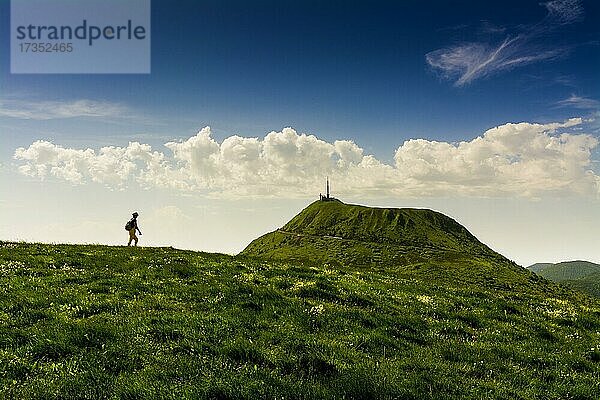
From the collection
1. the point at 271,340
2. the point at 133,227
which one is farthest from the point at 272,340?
the point at 133,227

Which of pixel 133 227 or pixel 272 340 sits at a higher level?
pixel 133 227

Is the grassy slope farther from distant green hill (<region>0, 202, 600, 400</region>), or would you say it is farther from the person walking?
the person walking

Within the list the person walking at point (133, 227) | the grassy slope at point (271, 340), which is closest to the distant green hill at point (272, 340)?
the grassy slope at point (271, 340)

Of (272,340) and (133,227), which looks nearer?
(272,340)

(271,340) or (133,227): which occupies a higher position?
(133,227)

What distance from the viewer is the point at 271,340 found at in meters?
13.8

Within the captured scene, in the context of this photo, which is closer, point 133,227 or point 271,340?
point 271,340

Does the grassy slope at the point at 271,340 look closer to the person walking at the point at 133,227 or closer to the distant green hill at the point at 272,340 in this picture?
the distant green hill at the point at 272,340

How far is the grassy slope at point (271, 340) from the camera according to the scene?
10.8 meters

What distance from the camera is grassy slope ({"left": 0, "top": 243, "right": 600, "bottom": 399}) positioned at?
35.6 ft

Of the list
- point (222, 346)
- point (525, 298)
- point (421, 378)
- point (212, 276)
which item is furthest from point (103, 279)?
Answer: point (525, 298)

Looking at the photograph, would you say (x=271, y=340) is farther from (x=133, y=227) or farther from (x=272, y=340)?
(x=133, y=227)

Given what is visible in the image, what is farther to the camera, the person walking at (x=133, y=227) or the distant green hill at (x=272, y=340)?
the person walking at (x=133, y=227)

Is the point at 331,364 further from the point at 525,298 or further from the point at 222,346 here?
the point at 525,298
